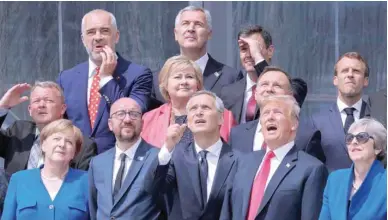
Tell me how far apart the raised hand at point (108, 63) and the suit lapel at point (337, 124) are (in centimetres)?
154

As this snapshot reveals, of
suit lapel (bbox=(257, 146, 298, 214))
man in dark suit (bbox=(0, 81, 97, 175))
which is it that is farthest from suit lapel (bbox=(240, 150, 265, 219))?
man in dark suit (bbox=(0, 81, 97, 175))

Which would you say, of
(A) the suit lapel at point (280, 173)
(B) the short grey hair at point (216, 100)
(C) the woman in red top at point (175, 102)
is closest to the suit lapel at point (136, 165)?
(C) the woman in red top at point (175, 102)

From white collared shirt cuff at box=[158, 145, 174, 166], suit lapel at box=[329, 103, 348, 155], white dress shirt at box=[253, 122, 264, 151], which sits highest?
suit lapel at box=[329, 103, 348, 155]

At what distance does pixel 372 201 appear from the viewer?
7.89 meters

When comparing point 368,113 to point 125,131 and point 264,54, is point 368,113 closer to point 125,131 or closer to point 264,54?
point 264,54

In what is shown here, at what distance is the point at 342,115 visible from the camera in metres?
9.01

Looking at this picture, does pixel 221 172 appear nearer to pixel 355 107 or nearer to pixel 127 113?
pixel 127 113

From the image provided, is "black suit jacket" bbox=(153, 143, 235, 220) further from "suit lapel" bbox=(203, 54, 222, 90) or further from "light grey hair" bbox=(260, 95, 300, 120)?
"suit lapel" bbox=(203, 54, 222, 90)

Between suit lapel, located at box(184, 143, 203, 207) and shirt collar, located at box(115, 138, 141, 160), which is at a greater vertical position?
shirt collar, located at box(115, 138, 141, 160)

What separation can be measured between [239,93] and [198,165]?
97 cm

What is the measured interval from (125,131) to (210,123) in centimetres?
56

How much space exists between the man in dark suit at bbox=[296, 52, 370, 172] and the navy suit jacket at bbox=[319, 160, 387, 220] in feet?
2.48

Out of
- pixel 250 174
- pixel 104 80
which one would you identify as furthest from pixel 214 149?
pixel 104 80

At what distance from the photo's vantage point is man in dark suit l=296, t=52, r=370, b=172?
8789 mm
